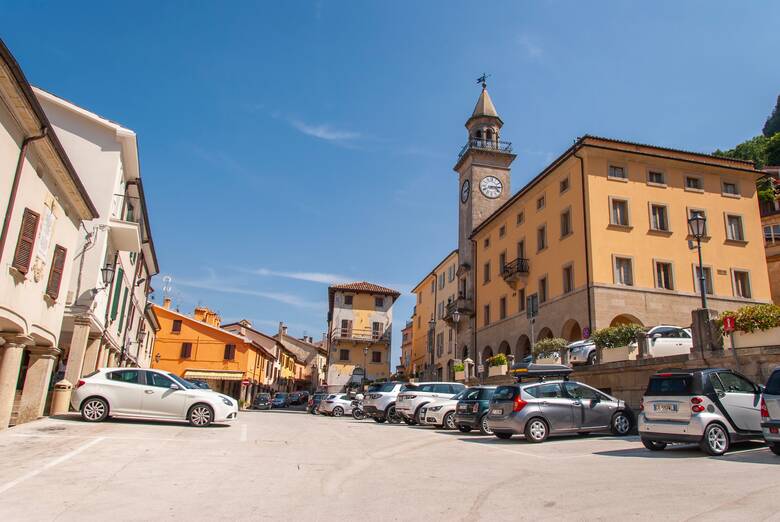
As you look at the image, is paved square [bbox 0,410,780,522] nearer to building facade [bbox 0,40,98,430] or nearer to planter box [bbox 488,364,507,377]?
building facade [bbox 0,40,98,430]

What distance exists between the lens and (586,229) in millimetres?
30359

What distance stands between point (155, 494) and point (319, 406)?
87.8 feet

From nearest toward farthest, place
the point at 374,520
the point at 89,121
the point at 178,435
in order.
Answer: the point at 374,520 < the point at 178,435 < the point at 89,121

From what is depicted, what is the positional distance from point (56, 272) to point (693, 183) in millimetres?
31722

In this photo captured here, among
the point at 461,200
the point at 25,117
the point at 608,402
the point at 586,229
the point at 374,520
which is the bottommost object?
the point at 374,520

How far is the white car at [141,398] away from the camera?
15164 mm

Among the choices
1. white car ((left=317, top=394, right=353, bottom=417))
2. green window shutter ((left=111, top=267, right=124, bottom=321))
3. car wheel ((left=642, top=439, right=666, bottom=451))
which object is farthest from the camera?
white car ((left=317, top=394, right=353, bottom=417))

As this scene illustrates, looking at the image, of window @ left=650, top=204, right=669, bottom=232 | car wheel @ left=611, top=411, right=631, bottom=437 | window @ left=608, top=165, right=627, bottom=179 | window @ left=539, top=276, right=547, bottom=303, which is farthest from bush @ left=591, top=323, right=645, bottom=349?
window @ left=608, top=165, right=627, bottom=179

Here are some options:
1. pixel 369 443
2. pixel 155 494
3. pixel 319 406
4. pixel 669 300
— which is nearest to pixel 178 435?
pixel 369 443

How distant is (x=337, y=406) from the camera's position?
3100 centimetres

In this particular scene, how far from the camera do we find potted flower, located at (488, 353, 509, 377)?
29000 mm

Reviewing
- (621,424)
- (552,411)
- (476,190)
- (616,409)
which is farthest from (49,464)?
(476,190)

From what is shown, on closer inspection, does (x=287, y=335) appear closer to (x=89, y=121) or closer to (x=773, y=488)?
(x=89, y=121)

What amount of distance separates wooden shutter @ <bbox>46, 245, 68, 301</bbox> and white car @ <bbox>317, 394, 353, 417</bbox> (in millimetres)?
17960
